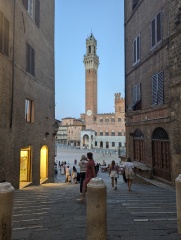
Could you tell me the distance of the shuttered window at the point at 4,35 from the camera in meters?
9.62

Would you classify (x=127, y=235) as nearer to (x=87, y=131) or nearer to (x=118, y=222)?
(x=118, y=222)

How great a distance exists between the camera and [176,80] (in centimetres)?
1017

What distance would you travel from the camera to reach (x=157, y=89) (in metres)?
12.4

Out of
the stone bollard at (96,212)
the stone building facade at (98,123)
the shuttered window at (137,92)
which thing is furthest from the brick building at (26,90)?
the stone building facade at (98,123)

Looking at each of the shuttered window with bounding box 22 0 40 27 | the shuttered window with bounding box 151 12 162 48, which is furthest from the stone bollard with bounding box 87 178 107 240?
the shuttered window with bounding box 22 0 40 27

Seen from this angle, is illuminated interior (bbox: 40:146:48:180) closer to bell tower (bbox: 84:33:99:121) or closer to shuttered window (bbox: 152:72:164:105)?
shuttered window (bbox: 152:72:164:105)

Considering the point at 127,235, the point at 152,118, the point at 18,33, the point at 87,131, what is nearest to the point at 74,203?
the point at 127,235

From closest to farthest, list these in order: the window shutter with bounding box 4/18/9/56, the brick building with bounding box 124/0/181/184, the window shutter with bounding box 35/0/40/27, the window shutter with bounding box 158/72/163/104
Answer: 1. the window shutter with bounding box 4/18/9/56
2. the brick building with bounding box 124/0/181/184
3. the window shutter with bounding box 158/72/163/104
4. the window shutter with bounding box 35/0/40/27

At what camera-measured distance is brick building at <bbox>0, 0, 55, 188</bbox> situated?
32.7 feet

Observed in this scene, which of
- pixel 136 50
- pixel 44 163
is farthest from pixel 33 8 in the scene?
pixel 44 163

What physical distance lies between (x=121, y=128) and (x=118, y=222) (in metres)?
73.5

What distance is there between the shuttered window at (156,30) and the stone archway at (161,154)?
16.6ft

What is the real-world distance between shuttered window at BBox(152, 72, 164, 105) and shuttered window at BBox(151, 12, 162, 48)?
1.95 metres

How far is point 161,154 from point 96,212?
9204 mm
